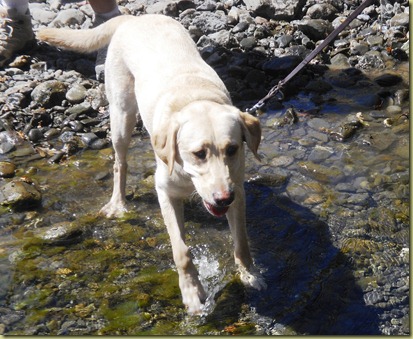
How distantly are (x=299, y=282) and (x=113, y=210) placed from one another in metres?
1.76

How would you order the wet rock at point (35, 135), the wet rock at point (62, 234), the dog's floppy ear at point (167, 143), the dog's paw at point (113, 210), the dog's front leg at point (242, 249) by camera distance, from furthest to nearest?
the wet rock at point (35, 135) → the dog's paw at point (113, 210) → the wet rock at point (62, 234) → the dog's front leg at point (242, 249) → the dog's floppy ear at point (167, 143)

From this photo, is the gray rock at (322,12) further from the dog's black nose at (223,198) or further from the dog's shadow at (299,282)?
the dog's black nose at (223,198)

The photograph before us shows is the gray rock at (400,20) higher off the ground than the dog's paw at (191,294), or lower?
higher

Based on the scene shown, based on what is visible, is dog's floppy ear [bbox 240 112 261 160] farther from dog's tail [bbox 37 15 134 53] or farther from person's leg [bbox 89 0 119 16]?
person's leg [bbox 89 0 119 16]

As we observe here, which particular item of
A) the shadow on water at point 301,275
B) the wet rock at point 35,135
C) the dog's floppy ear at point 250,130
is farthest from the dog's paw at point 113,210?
the dog's floppy ear at point 250,130

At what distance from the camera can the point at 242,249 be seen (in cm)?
442

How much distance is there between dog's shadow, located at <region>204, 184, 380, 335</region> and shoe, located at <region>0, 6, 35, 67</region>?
3.90 metres

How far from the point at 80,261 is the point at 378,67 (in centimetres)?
433

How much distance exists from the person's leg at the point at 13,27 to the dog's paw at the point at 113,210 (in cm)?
310

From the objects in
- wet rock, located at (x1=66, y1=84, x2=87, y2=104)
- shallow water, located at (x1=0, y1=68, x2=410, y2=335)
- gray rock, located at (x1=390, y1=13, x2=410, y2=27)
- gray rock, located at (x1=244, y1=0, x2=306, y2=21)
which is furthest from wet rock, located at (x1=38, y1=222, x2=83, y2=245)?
gray rock, located at (x1=390, y1=13, x2=410, y2=27)

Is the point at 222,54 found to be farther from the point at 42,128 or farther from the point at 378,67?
the point at 42,128

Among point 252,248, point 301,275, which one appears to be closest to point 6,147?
point 252,248

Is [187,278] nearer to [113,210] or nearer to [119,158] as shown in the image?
[113,210]

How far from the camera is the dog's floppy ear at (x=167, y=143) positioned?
387cm
